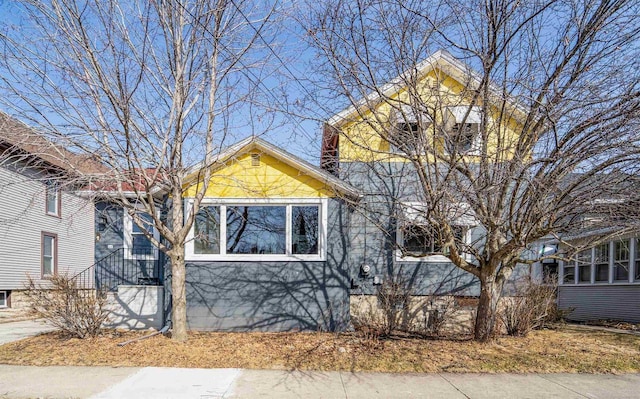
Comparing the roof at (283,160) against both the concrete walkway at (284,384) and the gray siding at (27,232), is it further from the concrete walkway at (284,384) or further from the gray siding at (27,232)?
the gray siding at (27,232)

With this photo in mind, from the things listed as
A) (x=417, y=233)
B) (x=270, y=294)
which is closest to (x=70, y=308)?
(x=270, y=294)

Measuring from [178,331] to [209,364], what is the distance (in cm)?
154

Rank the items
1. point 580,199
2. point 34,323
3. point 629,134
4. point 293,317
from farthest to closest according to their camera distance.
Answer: point 34,323 → point 293,317 → point 580,199 → point 629,134

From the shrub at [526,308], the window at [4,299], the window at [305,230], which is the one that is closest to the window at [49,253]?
the window at [4,299]

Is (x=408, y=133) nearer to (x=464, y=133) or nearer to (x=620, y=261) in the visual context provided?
(x=464, y=133)

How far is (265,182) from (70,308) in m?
4.57

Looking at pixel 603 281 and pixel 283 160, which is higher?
pixel 283 160

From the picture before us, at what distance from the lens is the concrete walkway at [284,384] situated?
585 cm

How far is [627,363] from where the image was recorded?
296 inches

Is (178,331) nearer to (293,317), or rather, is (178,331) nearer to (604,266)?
(293,317)

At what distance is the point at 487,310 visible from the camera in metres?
8.45

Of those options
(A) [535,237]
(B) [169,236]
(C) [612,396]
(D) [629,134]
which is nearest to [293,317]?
(B) [169,236]

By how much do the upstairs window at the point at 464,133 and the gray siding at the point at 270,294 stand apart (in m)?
3.32

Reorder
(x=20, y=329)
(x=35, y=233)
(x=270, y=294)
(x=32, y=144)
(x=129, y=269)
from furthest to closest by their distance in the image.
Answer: (x=35, y=233), (x=129, y=269), (x=20, y=329), (x=270, y=294), (x=32, y=144)
